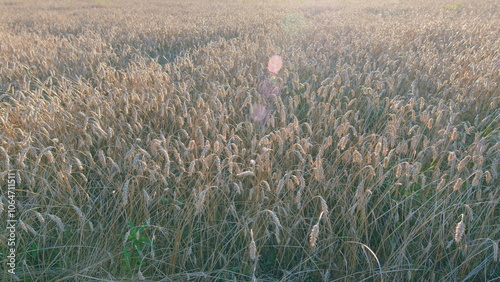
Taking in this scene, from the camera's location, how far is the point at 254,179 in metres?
1.98

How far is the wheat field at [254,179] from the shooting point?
1542 millimetres

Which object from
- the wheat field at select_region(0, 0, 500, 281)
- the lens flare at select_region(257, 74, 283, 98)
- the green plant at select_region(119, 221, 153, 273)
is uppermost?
the lens flare at select_region(257, 74, 283, 98)

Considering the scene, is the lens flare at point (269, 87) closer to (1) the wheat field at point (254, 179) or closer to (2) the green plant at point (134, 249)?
(1) the wheat field at point (254, 179)

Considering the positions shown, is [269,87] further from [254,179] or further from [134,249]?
[134,249]

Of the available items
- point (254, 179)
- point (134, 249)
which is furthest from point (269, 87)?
point (134, 249)

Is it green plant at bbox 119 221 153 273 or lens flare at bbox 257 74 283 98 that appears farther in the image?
lens flare at bbox 257 74 283 98

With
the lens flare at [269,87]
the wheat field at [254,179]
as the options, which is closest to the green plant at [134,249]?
the wheat field at [254,179]

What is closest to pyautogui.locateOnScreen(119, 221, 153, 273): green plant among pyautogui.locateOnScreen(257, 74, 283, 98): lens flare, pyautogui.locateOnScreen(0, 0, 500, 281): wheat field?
pyautogui.locateOnScreen(0, 0, 500, 281): wheat field

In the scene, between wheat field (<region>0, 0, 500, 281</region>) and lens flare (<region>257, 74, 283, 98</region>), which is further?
lens flare (<region>257, 74, 283, 98</region>)

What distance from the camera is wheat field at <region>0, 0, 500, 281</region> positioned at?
1542 mm

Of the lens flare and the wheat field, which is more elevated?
the lens flare

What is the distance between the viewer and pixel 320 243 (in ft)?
5.46

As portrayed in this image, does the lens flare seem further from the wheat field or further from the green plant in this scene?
the green plant

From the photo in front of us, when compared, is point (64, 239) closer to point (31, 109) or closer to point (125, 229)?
point (125, 229)
